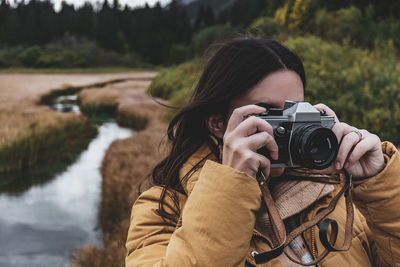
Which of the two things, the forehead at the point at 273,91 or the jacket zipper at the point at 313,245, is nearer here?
the jacket zipper at the point at 313,245

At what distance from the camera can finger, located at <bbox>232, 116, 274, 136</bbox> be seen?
94 centimetres

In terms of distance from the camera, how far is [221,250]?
815 millimetres

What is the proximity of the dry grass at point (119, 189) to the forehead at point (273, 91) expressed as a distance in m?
0.91

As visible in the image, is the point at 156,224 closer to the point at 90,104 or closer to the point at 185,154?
the point at 185,154

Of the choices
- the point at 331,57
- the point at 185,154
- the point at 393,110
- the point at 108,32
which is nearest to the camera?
the point at 185,154

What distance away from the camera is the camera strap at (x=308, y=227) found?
899 mm

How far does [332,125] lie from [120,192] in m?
4.03

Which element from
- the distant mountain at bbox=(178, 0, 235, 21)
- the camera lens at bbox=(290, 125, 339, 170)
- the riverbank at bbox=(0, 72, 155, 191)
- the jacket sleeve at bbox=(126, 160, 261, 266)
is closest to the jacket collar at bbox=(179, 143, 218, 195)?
the jacket sleeve at bbox=(126, 160, 261, 266)

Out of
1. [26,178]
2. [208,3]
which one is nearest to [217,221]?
[26,178]

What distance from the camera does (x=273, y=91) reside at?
1115 mm

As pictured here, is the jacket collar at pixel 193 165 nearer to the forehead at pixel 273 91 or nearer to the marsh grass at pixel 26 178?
the forehead at pixel 273 91

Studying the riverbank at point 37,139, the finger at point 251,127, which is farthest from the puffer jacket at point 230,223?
the riverbank at point 37,139

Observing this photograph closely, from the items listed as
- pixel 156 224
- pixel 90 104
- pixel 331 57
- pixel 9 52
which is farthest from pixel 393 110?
pixel 9 52

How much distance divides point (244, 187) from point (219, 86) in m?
0.44
